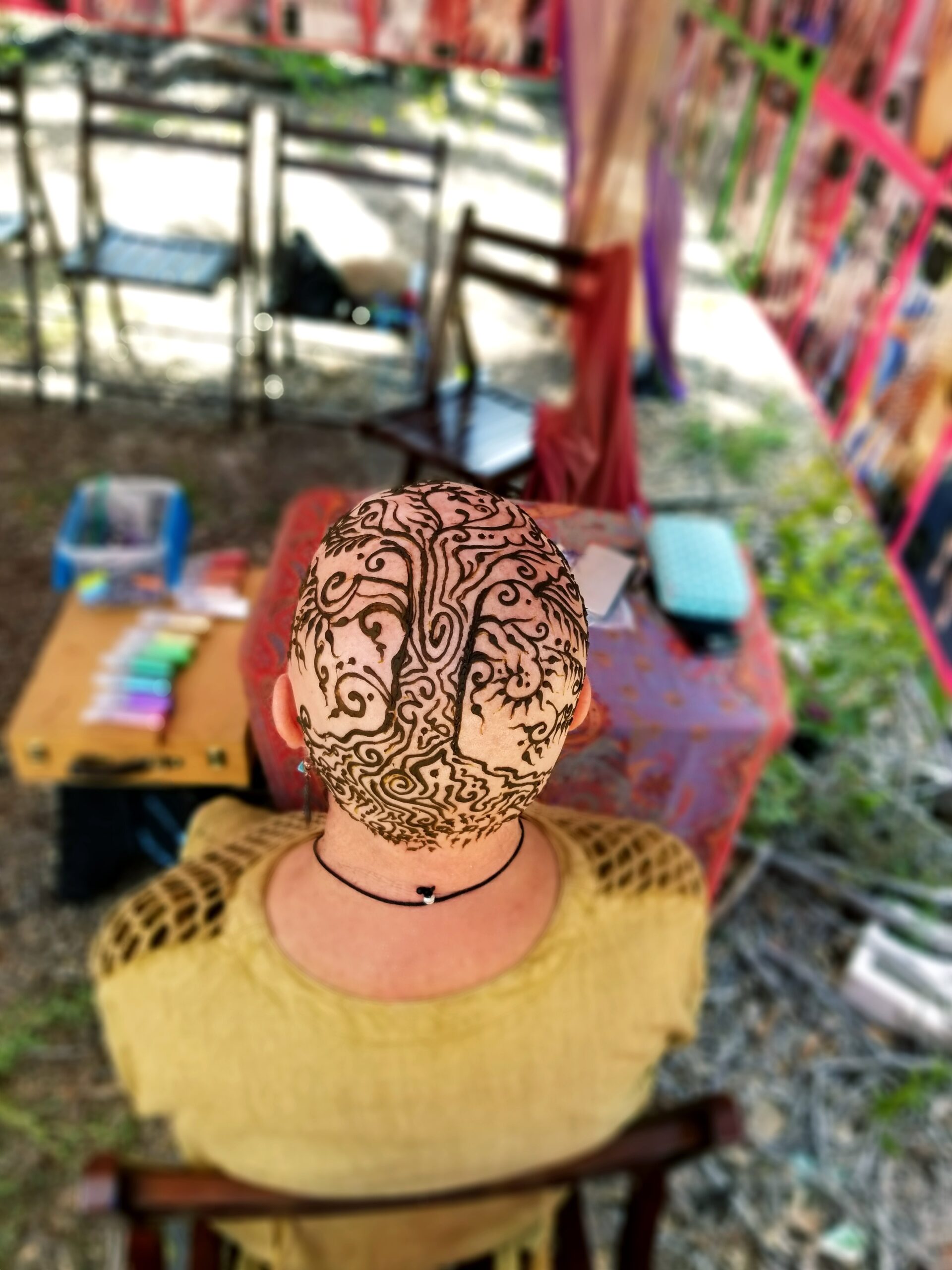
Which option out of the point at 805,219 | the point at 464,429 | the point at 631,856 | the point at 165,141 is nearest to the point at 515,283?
the point at 464,429

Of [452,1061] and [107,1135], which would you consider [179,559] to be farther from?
[452,1061]

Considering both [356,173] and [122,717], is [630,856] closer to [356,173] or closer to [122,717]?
[122,717]

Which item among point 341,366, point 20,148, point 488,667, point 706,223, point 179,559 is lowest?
point 341,366

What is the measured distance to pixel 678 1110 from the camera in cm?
91

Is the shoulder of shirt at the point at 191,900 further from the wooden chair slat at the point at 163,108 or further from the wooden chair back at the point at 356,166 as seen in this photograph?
the wooden chair slat at the point at 163,108

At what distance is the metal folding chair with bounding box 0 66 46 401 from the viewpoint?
133 inches

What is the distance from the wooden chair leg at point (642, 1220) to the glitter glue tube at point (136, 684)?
1.22m

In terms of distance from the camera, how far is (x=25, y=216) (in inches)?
141

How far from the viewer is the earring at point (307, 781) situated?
0.72 m

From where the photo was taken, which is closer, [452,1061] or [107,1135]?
[452,1061]

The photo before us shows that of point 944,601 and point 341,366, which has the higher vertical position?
point 944,601

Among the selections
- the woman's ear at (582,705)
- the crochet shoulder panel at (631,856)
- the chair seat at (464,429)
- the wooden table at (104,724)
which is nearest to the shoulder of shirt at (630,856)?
the crochet shoulder panel at (631,856)

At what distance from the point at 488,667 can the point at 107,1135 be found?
1.83 m

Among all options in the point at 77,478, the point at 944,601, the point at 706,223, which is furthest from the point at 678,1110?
the point at 77,478
